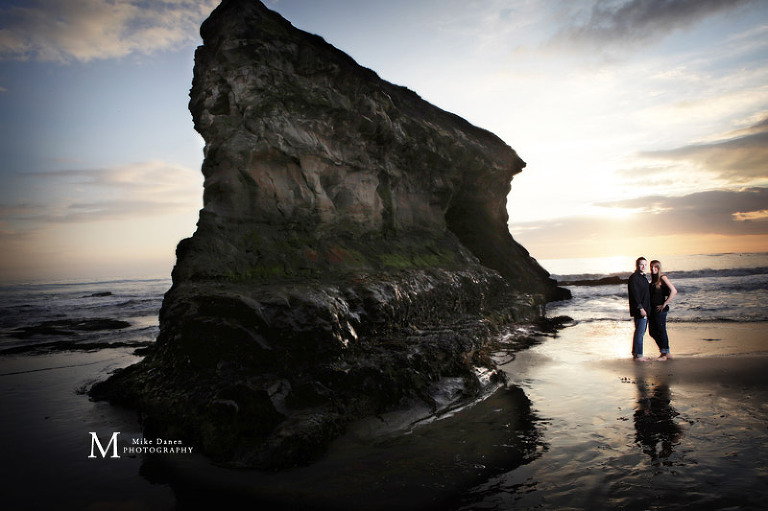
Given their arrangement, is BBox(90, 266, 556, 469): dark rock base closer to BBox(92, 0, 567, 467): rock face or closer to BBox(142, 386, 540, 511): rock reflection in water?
BBox(92, 0, 567, 467): rock face

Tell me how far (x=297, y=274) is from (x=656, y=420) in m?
4.98

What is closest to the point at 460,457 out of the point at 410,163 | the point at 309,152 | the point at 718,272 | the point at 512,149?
the point at 309,152

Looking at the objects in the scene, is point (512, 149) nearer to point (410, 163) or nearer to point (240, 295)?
point (410, 163)

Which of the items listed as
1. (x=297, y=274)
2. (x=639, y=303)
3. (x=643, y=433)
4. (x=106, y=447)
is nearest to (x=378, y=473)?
(x=643, y=433)

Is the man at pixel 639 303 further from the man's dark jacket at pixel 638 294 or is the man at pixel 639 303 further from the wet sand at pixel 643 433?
the wet sand at pixel 643 433

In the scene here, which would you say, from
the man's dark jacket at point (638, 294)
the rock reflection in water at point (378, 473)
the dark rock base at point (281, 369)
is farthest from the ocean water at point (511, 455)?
the man's dark jacket at point (638, 294)

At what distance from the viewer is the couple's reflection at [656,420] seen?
13.0ft

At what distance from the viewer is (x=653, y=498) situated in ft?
10.3

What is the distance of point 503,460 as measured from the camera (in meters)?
3.86

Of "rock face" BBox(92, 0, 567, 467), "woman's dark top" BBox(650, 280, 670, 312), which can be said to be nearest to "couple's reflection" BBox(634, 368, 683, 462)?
"rock face" BBox(92, 0, 567, 467)

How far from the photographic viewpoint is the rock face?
4.61 metres

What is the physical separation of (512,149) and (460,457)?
15176 millimetres

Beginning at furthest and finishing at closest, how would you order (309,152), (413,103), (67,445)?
1. (413,103)
2. (309,152)
3. (67,445)

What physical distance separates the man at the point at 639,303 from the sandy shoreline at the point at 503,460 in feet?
4.57
